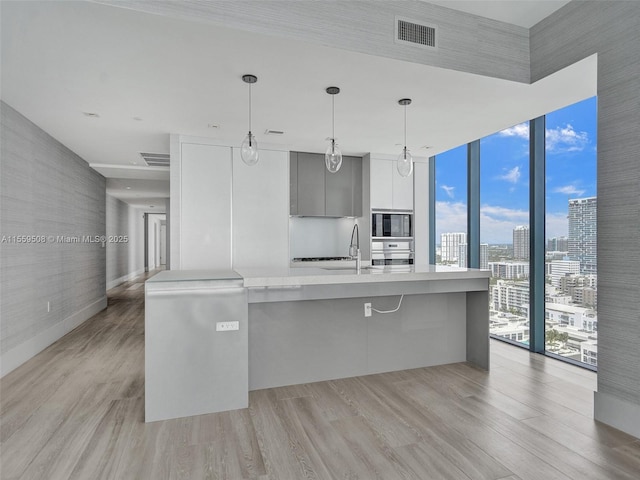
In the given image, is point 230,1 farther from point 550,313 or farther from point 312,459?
point 550,313

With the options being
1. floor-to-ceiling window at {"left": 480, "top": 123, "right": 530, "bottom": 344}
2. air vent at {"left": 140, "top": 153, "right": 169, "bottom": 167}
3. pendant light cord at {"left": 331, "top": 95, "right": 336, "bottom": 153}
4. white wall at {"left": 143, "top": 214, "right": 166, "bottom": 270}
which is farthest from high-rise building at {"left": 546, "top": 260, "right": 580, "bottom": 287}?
white wall at {"left": 143, "top": 214, "right": 166, "bottom": 270}

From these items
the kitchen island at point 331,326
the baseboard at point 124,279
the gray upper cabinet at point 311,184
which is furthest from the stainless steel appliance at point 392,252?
the baseboard at point 124,279

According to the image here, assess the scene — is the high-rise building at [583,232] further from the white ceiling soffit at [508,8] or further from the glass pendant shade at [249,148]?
the glass pendant shade at [249,148]

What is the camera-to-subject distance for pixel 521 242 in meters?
4.36

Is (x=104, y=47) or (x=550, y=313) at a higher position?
(x=104, y=47)

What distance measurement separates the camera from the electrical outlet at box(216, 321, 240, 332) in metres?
2.65

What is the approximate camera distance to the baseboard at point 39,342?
3.49m

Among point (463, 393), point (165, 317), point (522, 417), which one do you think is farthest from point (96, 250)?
point (522, 417)

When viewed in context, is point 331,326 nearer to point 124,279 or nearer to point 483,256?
point 483,256

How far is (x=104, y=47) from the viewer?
8.07 ft

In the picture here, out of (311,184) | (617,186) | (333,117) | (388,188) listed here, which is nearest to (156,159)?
(311,184)

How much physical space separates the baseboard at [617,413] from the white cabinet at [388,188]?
11.7 ft

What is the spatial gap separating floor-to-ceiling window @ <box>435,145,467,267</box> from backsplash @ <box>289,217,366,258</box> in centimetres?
135

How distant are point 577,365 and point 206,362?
346 cm
